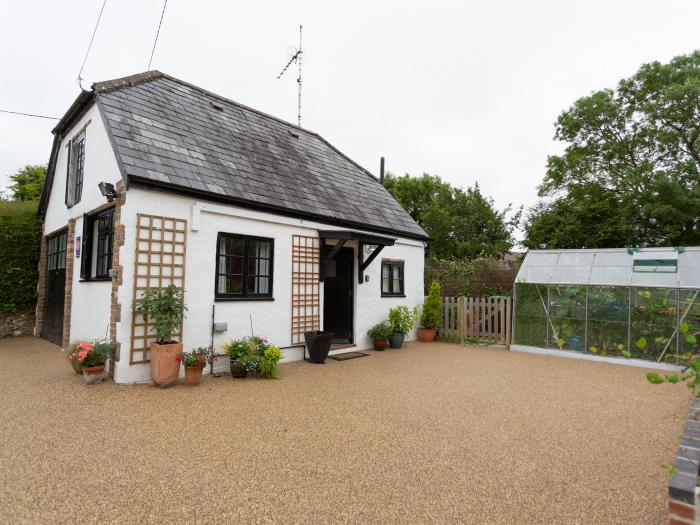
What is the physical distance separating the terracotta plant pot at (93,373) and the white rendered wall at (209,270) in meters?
0.27

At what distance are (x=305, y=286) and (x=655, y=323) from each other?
287 inches

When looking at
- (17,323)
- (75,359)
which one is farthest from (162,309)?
(17,323)

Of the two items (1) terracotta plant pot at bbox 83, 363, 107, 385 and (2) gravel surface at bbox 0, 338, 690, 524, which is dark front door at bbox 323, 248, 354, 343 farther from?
(1) terracotta plant pot at bbox 83, 363, 107, 385

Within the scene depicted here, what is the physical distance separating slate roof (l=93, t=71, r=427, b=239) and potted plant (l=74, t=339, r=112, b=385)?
2.54m

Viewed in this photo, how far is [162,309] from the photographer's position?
572 centimetres

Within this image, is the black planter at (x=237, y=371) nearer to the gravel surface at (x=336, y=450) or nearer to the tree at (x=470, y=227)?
the gravel surface at (x=336, y=450)

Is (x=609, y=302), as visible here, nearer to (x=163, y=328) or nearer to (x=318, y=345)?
(x=318, y=345)

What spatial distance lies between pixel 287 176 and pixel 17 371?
622 centimetres

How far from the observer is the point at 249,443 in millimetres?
3756

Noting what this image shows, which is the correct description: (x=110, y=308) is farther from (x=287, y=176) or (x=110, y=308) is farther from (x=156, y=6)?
(x=156, y=6)

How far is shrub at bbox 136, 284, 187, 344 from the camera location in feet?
18.6

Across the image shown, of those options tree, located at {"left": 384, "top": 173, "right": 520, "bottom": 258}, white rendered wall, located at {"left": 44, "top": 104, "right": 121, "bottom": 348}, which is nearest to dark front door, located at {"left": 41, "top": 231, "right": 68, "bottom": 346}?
white rendered wall, located at {"left": 44, "top": 104, "right": 121, "bottom": 348}

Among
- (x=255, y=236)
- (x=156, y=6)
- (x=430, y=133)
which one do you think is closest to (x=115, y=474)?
(x=255, y=236)

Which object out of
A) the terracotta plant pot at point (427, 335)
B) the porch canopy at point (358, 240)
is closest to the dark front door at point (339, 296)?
the porch canopy at point (358, 240)
